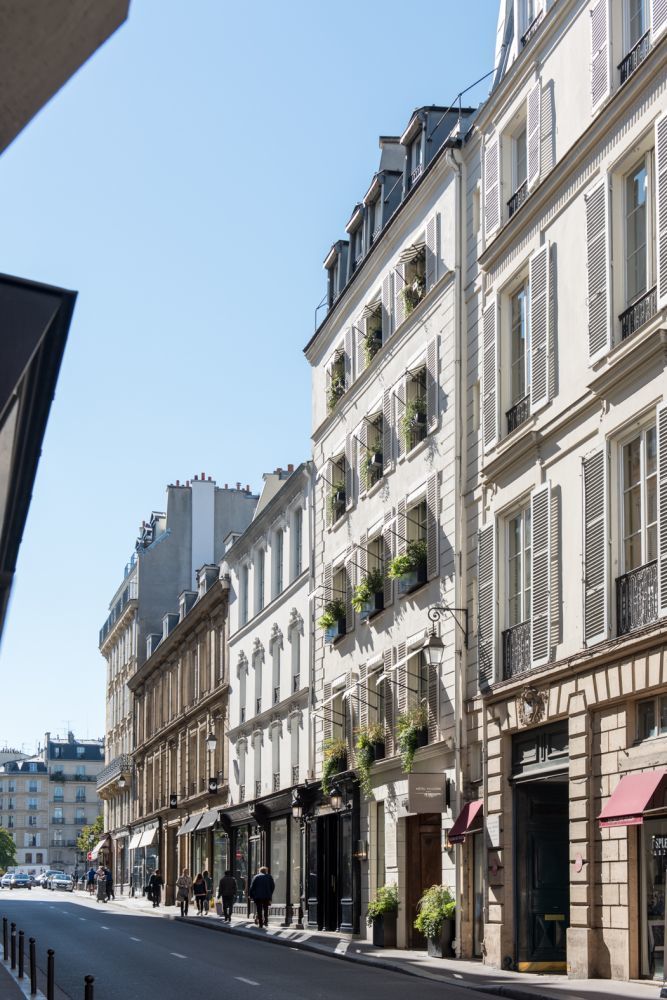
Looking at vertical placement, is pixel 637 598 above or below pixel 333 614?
below

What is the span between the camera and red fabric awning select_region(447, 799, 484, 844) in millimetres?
23672

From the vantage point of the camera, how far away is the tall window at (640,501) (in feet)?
60.0

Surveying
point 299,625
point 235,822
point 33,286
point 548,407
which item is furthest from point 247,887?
point 33,286

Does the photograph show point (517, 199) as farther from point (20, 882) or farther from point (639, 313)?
point (20, 882)

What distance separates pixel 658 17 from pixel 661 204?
2.58m

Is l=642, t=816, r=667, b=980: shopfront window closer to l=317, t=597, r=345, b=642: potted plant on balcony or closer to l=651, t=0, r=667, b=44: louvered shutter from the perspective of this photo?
l=651, t=0, r=667, b=44: louvered shutter

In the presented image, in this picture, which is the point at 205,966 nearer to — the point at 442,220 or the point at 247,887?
the point at 442,220

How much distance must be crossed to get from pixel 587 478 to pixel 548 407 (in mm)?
2121

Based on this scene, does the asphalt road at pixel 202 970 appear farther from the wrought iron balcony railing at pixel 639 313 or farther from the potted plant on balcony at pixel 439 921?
the wrought iron balcony railing at pixel 639 313

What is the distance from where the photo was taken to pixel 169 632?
2559 inches

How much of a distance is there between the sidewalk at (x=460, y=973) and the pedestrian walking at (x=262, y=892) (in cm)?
85

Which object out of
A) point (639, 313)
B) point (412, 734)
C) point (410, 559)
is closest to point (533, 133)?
point (639, 313)

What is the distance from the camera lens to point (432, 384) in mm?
28375

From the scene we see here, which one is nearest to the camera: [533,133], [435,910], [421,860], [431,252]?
[533,133]
